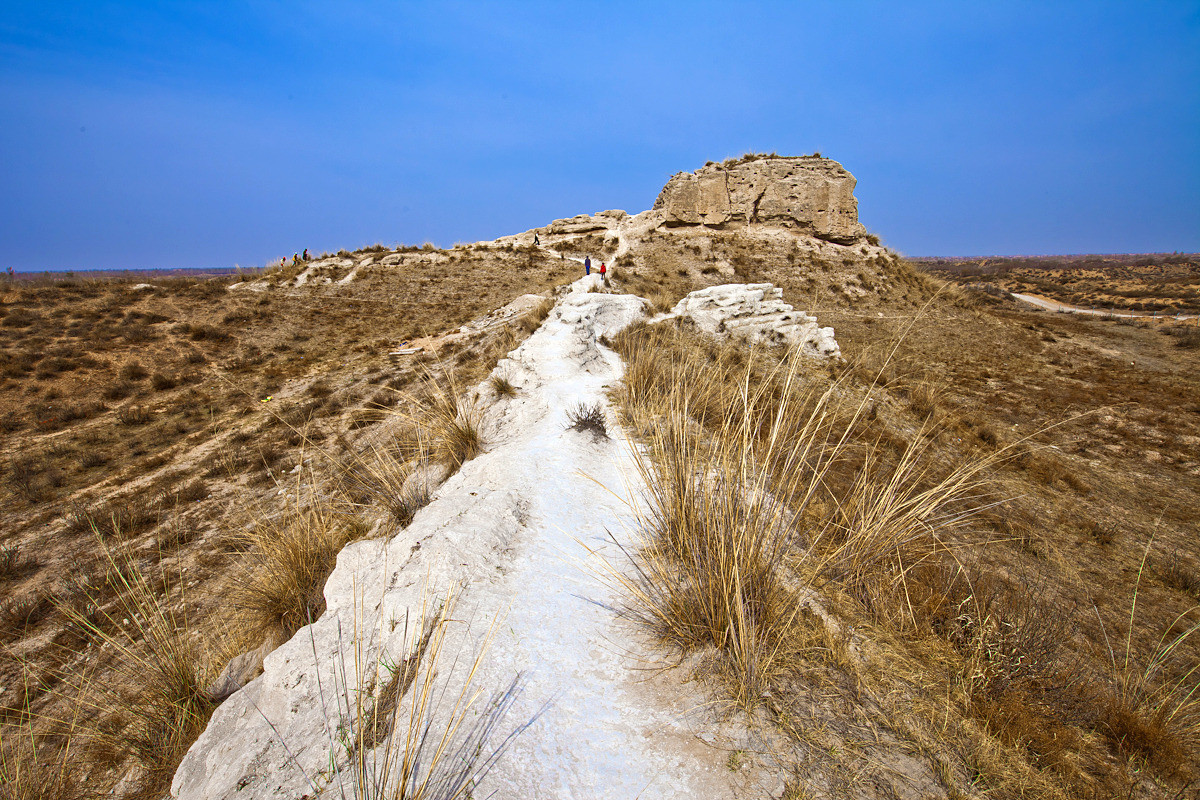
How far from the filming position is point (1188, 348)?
1442 cm

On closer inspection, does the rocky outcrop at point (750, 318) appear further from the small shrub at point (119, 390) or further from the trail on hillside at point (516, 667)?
the small shrub at point (119, 390)

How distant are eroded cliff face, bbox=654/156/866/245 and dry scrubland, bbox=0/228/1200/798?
329 inches

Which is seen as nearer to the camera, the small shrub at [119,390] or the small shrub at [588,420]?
the small shrub at [588,420]

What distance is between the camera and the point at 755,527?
193 cm

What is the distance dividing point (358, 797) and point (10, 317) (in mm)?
22806

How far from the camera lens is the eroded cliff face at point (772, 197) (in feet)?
71.4

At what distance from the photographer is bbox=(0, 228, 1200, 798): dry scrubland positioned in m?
1.84

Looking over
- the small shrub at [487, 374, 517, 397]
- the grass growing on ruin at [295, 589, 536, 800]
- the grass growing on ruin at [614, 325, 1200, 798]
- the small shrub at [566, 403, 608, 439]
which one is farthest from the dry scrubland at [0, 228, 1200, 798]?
the small shrub at [487, 374, 517, 397]

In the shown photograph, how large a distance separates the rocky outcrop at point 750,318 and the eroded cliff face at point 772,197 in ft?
46.5

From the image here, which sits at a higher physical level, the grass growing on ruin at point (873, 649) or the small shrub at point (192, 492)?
the grass growing on ruin at point (873, 649)

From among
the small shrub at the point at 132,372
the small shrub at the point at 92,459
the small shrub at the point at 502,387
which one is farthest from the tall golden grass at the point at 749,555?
the small shrub at the point at 132,372

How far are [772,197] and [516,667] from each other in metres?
25.4

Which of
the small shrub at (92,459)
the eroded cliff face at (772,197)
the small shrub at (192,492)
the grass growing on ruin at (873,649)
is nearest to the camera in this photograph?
the grass growing on ruin at (873,649)

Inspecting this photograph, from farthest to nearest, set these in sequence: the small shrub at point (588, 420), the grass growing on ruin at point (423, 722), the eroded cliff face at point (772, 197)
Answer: the eroded cliff face at point (772, 197) < the small shrub at point (588, 420) < the grass growing on ruin at point (423, 722)
